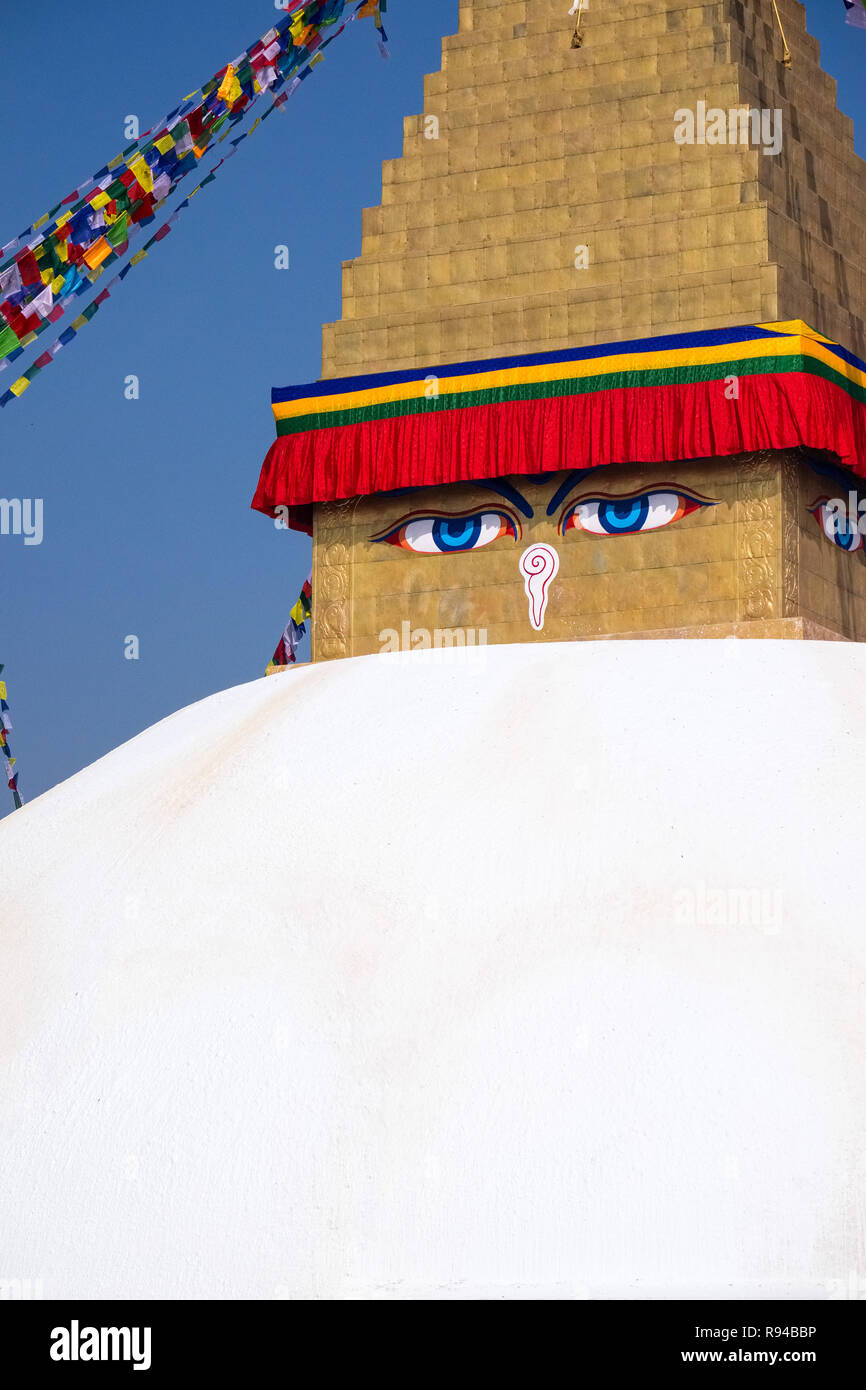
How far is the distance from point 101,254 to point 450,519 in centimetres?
348

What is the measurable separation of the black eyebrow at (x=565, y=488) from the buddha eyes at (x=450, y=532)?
32 cm

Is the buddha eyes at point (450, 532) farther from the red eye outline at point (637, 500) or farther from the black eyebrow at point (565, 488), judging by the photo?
the red eye outline at point (637, 500)

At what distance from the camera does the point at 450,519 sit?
42.0 feet

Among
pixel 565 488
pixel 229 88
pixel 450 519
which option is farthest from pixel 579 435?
pixel 229 88

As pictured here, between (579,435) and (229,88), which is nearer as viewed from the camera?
(229,88)

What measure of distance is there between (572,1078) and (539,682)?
269cm

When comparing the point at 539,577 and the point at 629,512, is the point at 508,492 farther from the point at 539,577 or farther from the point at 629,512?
the point at 629,512

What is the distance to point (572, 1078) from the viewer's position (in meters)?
5.71

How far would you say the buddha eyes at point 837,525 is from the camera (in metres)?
12.5

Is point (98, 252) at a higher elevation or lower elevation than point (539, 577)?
higher

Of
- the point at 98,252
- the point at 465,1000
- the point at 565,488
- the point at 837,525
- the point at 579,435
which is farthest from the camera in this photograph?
the point at 837,525

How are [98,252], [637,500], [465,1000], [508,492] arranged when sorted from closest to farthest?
[465,1000], [98,252], [637,500], [508,492]

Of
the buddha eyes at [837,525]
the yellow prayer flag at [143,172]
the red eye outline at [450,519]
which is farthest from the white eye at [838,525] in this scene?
the yellow prayer flag at [143,172]
